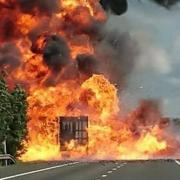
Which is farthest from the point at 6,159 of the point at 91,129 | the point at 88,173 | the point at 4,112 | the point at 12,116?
the point at 91,129

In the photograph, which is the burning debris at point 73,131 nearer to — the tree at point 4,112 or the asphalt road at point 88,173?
the tree at point 4,112

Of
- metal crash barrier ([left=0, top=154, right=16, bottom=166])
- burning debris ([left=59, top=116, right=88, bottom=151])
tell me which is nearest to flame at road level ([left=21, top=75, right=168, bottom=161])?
burning debris ([left=59, top=116, right=88, bottom=151])

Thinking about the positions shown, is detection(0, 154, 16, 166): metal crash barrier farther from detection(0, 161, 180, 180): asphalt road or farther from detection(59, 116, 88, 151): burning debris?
detection(59, 116, 88, 151): burning debris

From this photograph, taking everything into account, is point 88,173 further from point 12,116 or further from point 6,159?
point 12,116

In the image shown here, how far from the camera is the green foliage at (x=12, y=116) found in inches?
3744

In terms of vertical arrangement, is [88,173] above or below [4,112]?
below

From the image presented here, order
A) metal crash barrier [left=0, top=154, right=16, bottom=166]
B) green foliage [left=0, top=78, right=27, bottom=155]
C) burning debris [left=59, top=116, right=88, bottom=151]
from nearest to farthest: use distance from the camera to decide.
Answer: metal crash barrier [left=0, top=154, right=16, bottom=166]
green foliage [left=0, top=78, right=27, bottom=155]
burning debris [left=59, top=116, right=88, bottom=151]

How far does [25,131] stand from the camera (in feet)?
332

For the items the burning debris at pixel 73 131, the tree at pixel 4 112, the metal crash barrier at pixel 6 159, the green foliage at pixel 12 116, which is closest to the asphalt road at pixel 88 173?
the metal crash barrier at pixel 6 159

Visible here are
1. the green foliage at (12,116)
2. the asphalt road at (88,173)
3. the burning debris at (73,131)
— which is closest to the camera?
the asphalt road at (88,173)

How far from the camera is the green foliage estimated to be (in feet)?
312

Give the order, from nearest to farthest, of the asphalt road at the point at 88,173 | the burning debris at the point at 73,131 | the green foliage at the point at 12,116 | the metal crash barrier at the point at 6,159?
the asphalt road at the point at 88,173 → the metal crash barrier at the point at 6,159 → the green foliage at the point at 12,116 → the burning debris at the point at 73,131

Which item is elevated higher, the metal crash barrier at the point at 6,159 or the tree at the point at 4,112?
the tree at the point at 4,112

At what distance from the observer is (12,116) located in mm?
99875
